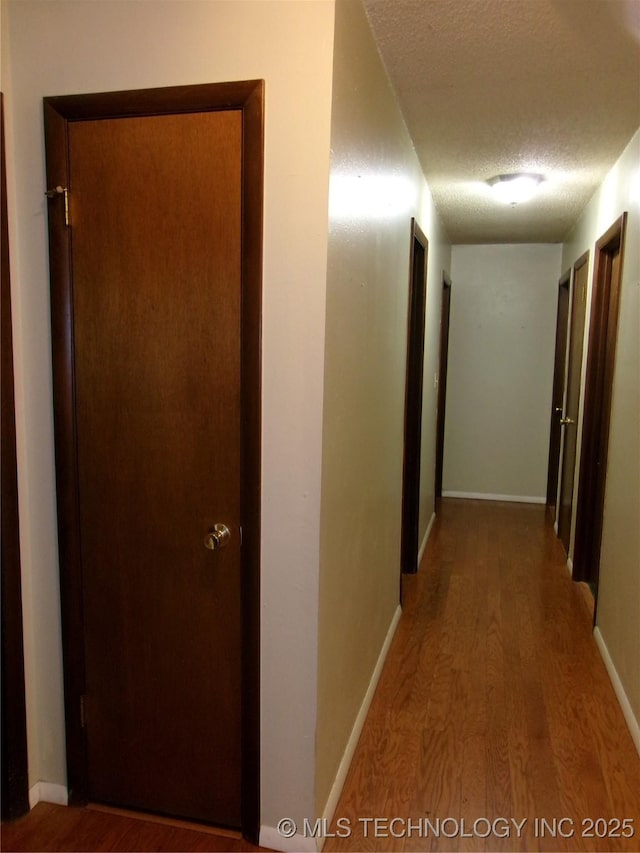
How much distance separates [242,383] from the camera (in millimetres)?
1559

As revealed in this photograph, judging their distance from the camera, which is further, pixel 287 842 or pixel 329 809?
pixel 329 809

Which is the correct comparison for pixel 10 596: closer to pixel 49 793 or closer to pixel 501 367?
pixel 49 793

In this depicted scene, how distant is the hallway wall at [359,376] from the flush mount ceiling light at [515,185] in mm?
726

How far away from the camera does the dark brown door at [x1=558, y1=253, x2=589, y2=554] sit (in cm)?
395

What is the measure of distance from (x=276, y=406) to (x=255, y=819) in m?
1.19

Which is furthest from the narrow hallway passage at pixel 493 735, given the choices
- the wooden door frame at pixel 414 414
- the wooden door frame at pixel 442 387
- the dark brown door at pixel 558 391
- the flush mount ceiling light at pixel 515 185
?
the flush mount ceiling light at pixel 515 185

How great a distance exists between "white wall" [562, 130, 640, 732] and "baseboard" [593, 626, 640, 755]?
0.05ft

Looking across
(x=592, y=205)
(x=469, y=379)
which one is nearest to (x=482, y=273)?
(x=469, y=379)

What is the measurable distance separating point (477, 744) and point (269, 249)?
1886mm

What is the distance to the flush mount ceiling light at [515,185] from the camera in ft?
10.8

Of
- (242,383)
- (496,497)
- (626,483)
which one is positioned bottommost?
(496,497)

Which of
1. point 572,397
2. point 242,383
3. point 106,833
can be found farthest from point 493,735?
point 572,397

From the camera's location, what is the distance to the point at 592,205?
3.70m

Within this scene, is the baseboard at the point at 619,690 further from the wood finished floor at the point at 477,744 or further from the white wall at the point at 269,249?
the white wall at the point at 269,249
